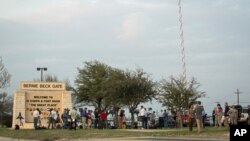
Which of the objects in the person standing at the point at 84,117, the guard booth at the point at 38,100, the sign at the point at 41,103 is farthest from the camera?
the sign at the point at 41,103

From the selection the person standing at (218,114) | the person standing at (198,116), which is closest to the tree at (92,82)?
the person standing at (218,114)

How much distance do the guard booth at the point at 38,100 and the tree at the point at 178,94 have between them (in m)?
8.93

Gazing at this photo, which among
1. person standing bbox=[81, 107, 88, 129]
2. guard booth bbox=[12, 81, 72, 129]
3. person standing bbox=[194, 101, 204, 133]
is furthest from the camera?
guard booth bbox=[12, 81, 72, 129]

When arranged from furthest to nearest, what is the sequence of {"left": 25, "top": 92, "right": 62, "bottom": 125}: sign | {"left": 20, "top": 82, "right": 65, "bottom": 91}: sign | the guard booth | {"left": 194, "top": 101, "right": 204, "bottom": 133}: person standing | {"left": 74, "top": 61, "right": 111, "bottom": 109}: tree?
{"left": 74, "top": 61, "right": 111, "bottom": 109}: tree → {"left": 20, "top": 82, "right": 65, "bottom": 91}: sign → {"left": 25, "top": 92, "right": 62, "bottom": 125}: sign → the guard booth → {"left": 194, "top": 101, "right": 204, "bottom": 133}: person standing

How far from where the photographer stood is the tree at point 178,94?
130 ft

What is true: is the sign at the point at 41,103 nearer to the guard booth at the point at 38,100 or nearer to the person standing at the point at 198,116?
the guard booth at the point at 38,100

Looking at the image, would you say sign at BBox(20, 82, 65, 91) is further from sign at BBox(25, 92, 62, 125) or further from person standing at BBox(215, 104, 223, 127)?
person standing at BBox(215, 104, 223, 127)

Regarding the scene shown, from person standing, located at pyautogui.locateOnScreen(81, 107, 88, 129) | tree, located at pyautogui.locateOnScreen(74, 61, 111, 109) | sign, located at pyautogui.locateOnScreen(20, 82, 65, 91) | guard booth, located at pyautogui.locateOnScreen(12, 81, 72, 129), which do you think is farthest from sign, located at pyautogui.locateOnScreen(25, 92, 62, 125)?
tree, located at pyautogui.locateOnScreen(74, 61, 111, 109)

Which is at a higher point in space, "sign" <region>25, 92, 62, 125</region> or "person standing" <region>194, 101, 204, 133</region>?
"sign" <region>25, 92, 62, 125</region>

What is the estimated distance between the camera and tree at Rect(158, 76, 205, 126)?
3969 cm

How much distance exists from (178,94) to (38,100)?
1300 centimetres

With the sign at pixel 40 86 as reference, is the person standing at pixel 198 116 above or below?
below

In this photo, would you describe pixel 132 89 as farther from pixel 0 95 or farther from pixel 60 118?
pixel 0 95

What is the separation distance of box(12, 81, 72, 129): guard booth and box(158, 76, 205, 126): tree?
29.3 ft
